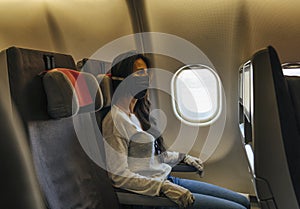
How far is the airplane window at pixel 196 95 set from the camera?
2.43 metres

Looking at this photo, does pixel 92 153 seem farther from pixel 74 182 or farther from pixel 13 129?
pixel 13 129

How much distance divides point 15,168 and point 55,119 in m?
0.28

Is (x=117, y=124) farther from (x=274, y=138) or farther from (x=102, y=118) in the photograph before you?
(x=274, y=138)

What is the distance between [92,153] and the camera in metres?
1.48

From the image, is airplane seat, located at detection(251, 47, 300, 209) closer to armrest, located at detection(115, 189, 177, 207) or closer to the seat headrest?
armrest, located at detection(115, 189, 177, 207)

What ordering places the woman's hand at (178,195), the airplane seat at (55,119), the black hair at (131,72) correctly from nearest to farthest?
the airplane seat at (55,119)
the woman's hand at (178,195)
the black hair at (131,72)

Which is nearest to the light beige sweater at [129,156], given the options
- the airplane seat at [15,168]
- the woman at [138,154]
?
the woman at [138,154]

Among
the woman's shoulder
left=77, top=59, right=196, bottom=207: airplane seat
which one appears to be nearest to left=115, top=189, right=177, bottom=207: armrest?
left=77, top=59, right=196, bottom=207: airplane seat

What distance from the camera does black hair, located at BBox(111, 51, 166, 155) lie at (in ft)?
5.49

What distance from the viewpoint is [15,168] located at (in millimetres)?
1017

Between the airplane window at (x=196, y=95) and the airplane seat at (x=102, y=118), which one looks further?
the airplane window at (x=196, y=95)

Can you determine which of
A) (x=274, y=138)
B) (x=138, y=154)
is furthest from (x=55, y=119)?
(x=274, y=138)

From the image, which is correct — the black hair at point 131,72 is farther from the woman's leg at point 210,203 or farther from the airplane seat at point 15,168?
the airplane seat at point 15,168

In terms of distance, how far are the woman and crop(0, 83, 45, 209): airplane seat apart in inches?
19.5
